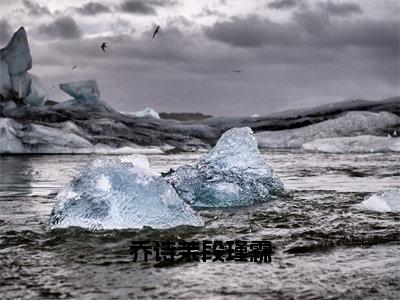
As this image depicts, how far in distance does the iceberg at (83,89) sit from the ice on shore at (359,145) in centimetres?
1780

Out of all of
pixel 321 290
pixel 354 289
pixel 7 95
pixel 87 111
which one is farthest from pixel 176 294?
pixel 87 111

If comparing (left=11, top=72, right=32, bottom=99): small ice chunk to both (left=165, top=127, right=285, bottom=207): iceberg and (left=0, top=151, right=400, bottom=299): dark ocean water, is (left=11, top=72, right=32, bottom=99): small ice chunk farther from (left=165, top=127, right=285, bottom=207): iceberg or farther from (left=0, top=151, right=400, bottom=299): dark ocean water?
(left=0, top=151, right=400, bottom=299): dark ocean water

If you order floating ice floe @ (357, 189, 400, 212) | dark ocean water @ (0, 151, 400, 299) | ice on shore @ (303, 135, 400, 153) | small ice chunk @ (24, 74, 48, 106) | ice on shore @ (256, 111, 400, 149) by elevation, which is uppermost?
small ice chunk @ (24, 74, 48, 106)

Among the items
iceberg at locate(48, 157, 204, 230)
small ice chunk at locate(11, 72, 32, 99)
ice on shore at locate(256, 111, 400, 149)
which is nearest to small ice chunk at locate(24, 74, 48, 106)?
small ice chunk at locate(11, 72, 32, 99)

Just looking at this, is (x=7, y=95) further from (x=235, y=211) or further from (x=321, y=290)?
(x=321, y=290)

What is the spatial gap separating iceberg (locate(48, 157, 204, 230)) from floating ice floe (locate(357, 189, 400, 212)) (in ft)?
7.18

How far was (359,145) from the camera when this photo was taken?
29.4 meters

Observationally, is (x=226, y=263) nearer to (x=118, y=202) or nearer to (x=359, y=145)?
(x=118, y=202)

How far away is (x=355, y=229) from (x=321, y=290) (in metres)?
2.07

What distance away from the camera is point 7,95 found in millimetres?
31812

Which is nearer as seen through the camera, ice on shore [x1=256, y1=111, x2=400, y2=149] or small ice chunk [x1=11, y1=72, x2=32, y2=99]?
small ice chunk [x1=11, y1=72, x2=32, y2=99]

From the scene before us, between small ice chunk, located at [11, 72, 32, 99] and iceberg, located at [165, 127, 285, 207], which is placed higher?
small ice chunk, located at [11, 72, 32, 99]

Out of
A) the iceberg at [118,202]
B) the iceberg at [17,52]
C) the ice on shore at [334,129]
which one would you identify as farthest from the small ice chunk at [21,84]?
the iceberg at [118,202]

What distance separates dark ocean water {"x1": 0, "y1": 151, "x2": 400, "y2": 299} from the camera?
3148mm
